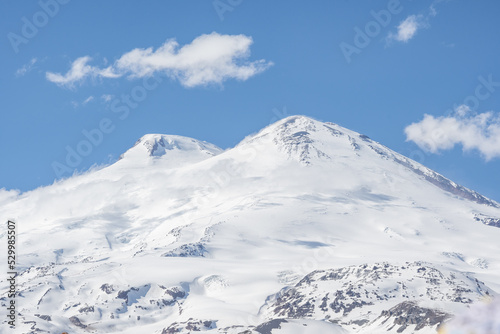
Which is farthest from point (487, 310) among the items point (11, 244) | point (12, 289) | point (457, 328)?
point (12, 289)

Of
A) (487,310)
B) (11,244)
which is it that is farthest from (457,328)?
(11,244)

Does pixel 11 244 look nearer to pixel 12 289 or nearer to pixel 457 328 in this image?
pixel 12 289

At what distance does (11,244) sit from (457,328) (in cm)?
8012

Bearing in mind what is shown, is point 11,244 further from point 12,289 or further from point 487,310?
point 487,310

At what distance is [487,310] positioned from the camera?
104ft

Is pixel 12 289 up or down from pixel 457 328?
up

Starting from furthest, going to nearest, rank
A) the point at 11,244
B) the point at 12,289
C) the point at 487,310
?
the point at 12,289, the point at 11,244, the point at 487,310

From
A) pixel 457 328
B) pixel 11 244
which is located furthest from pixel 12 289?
pixel 457 328

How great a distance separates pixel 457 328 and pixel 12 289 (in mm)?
93130

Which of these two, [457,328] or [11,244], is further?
[11,244]

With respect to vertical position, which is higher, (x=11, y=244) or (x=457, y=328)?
(x=11, y=244)

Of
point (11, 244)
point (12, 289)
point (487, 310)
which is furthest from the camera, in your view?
point (12, 289)

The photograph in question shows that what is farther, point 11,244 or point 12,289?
point 12,289

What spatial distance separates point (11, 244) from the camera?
331ft
